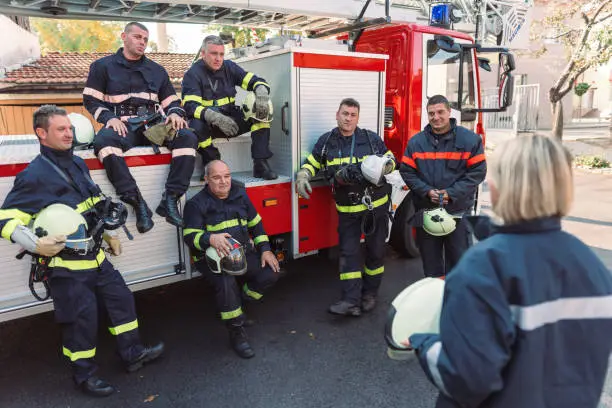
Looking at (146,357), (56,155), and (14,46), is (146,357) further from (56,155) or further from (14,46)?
(14,46)

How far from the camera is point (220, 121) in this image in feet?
12.2

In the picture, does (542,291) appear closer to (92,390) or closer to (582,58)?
(92,390)

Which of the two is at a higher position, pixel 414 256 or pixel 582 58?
pixel 582 58

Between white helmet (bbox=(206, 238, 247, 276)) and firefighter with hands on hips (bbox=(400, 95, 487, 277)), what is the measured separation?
56.2 inches

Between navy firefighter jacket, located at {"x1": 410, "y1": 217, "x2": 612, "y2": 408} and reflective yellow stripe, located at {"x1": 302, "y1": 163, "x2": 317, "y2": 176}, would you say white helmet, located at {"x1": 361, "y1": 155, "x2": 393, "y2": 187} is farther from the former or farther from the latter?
navy firefighter jacket, located at {"x1": 410, "y1": 217, "x2": 612, "y2": 408}

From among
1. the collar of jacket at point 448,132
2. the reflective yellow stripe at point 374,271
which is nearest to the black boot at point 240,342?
the reflective yellow stripe at point 374,271

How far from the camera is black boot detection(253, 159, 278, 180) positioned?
3976 millimetres

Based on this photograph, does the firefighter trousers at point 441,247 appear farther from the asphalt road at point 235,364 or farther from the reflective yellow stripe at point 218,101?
the reflective yellow stripe at point 218,101

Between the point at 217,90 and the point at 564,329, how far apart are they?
11.3 ft

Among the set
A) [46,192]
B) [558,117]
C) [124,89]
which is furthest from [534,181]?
[558,117]

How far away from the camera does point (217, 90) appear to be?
410 cm

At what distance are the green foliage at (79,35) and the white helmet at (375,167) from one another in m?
28.5

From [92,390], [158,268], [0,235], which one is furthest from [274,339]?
[0,235]

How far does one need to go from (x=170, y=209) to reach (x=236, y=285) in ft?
2.45
